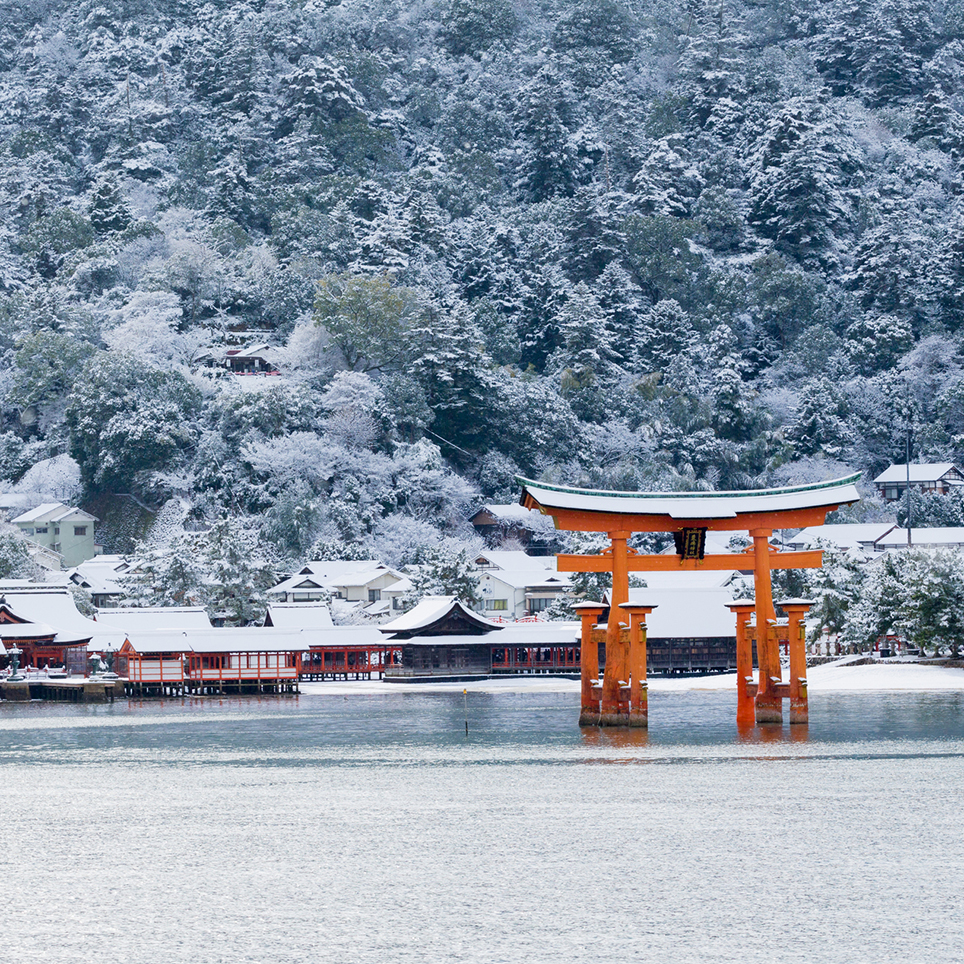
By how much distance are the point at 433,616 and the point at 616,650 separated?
115ft

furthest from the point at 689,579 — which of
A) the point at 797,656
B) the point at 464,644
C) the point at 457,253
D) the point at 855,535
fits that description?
the point at 797,656

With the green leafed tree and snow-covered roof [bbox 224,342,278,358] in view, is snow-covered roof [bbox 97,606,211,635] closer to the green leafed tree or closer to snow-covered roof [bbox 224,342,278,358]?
the green leafed tree

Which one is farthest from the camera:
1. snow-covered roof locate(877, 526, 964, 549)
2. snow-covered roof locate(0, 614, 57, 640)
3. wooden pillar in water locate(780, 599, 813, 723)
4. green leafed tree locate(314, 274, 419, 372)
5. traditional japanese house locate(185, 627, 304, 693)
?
green leafed tree locate(314, 274, 419, 372)

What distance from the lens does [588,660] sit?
41406 millimetres

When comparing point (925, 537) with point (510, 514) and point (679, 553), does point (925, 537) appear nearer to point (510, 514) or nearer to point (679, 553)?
point (510, 514)

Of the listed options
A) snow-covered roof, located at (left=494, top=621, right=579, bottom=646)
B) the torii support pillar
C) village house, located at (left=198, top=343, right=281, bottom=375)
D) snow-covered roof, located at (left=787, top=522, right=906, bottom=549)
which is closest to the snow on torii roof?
the torii support pillar

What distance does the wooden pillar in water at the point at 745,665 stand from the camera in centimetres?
4069

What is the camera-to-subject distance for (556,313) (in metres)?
106

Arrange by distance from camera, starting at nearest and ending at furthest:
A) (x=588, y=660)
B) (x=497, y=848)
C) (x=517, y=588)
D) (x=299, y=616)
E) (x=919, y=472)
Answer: (x=497, y=848), (x=588, y=660), (x=299, y=616), (x=517, y=588), (x=919, y=472)

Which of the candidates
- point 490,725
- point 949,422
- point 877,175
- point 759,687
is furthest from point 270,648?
point 877,175

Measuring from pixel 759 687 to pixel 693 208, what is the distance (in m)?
81.0

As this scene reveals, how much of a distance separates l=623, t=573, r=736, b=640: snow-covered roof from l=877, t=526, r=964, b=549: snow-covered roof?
12639mm

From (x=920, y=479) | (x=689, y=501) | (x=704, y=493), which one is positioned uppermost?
(x=920, y=479)

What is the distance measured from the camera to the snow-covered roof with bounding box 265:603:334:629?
75062 mm
